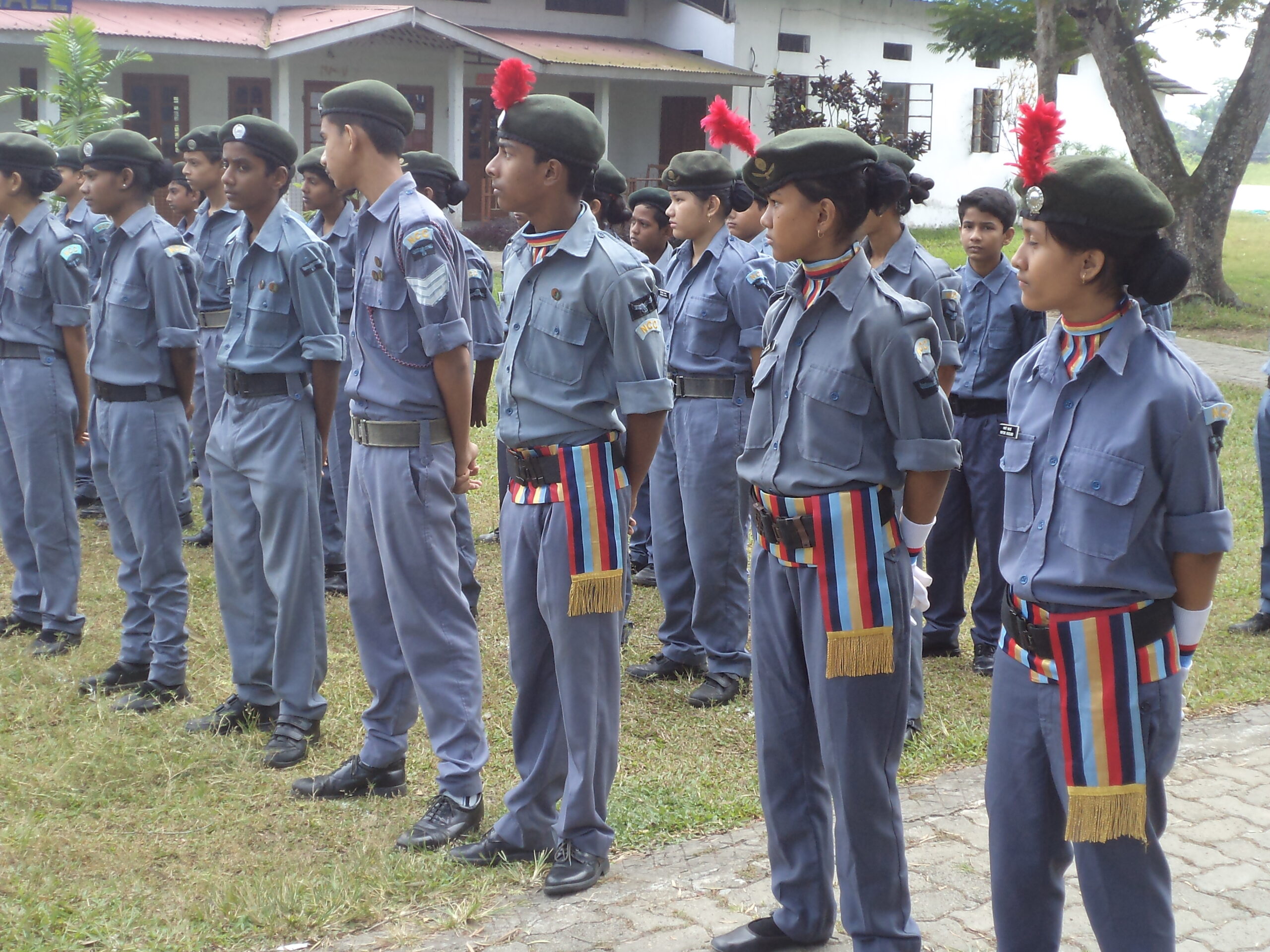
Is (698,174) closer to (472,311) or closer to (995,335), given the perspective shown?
(472,311)

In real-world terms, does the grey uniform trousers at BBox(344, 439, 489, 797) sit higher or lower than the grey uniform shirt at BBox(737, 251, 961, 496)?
lower

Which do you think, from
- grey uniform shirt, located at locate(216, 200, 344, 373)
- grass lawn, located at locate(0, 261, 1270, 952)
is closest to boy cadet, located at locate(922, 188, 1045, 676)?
grass lawn, located at locate(0, 261, 1270, 952)

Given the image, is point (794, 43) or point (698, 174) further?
point (794, 43)

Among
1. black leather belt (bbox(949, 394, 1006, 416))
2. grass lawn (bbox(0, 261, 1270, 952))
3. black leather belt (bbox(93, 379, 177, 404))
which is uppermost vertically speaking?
black leather belt (bbox(93, 379, 177, 404))

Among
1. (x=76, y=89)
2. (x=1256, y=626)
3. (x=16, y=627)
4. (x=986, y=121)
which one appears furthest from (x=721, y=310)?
(x=986, y=121)

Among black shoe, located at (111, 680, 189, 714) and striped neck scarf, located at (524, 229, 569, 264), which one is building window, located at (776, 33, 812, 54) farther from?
striped neck scarf, located at (524, 229, 569, 264)

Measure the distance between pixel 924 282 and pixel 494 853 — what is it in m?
2.51

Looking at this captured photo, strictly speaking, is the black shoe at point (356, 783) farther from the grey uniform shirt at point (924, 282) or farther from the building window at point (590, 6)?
the building window at point (590, 6)

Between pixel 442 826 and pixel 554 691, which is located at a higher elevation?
pixel 554 691

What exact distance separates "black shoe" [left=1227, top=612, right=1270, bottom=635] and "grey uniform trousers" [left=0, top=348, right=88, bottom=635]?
5548 millimetres

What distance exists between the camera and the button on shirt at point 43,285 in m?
5.64

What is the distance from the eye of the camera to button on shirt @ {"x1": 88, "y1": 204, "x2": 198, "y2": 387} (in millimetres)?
5102

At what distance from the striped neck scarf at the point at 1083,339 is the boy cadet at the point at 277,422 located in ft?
9.14

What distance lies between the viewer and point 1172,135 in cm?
1783
